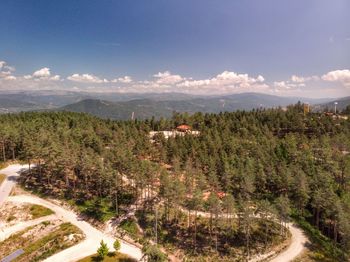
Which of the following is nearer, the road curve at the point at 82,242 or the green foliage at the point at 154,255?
the green foliage at the point at 154,255

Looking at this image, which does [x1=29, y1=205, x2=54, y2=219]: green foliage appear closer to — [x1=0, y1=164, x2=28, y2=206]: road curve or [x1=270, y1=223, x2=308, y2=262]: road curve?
[x1=0, y1=164, x2=28, y2=206]: road curve

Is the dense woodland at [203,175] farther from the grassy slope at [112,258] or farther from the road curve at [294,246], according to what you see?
the grassy slope at [112,258]

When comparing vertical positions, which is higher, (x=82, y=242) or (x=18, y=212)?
(x=18, y=212)

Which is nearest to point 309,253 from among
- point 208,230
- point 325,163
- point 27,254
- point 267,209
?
point 267,209

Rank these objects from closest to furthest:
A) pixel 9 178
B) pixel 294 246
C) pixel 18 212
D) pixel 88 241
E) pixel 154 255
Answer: pixel 154 255 → pixel 294 246 → pixel 88 241 → pixel 18 212 → pixel 9 178

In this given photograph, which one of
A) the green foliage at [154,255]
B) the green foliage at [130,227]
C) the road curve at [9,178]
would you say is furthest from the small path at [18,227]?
the green foliage at [154,255]

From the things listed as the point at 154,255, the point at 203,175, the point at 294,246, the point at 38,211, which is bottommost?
the point at 294,246

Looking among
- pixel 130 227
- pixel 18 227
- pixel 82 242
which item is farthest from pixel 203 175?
pixel 18 227

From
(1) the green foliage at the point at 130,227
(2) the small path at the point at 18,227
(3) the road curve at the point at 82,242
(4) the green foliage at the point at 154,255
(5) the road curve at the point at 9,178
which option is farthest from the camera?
(5) the road curve at the point at 9,178

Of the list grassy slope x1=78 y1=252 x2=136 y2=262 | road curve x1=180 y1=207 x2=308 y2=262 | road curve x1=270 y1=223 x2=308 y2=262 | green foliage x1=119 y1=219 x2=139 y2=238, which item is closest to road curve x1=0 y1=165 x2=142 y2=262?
grassy slope x1=78 y1=252 x2=136 y2=262

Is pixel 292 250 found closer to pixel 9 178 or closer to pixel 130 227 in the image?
pixel 130 227
